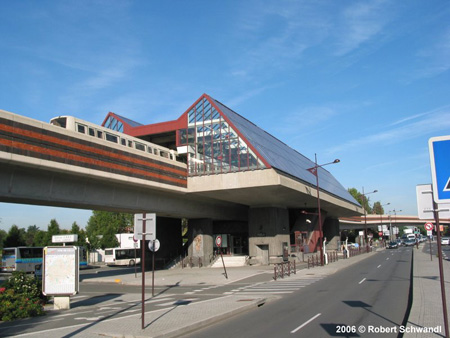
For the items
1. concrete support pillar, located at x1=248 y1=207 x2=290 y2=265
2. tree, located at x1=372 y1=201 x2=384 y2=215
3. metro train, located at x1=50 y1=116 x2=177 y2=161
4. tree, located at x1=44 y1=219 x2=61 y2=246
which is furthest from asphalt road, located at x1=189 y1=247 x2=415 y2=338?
tree, located at x1=372 y1=201 x2=384 y2=215

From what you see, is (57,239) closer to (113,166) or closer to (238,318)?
(113,166)

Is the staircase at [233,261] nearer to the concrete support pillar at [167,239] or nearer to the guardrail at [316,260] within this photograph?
the concrete support pillar at [167,239]

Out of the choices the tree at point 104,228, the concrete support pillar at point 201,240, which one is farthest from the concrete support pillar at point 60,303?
the tree at point 104,228

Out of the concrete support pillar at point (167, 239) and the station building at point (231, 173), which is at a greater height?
the station building at point (231, 173)

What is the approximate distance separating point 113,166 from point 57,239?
7.38 metres

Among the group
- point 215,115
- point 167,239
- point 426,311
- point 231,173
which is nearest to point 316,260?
point 231,173

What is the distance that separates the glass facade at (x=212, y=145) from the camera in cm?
3575

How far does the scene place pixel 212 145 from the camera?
3784cm

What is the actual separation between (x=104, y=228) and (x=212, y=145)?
4973 centimetres

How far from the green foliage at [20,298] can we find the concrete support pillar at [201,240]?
92.8 ft

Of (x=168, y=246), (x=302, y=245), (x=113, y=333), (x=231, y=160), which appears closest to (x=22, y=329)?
(x=113, y=333)

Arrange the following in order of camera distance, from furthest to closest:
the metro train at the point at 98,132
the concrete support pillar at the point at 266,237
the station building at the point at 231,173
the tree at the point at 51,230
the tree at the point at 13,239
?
the tree at the point at 51,230, the tree at the point at 13,239, the concrete support pillar at the point at 266,237, the station building at the point at 231,173, the metro train at the point at 98,132

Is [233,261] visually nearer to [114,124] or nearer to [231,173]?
[231,173]

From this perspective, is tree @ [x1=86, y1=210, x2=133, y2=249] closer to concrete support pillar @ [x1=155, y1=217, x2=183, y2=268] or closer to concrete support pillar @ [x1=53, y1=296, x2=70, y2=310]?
concrete support pillar @ [x1=155, y1=217, x2=183, y2=268]
